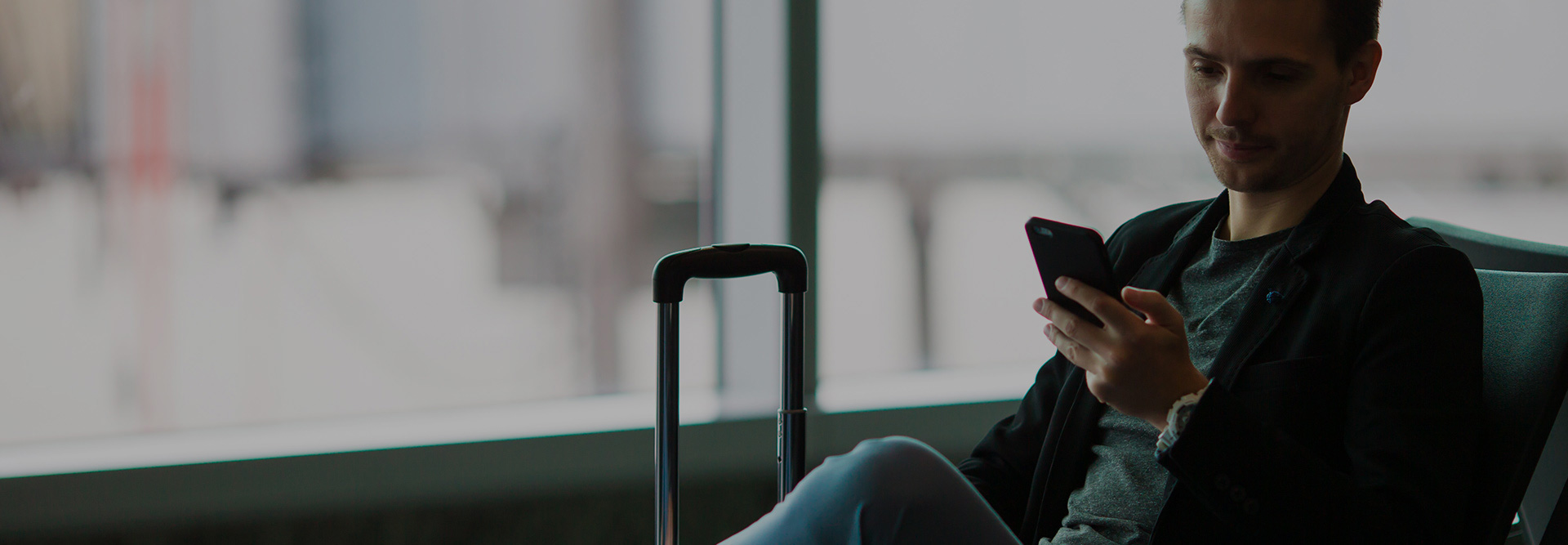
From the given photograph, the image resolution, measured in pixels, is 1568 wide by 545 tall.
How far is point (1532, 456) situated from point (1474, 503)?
80 mm

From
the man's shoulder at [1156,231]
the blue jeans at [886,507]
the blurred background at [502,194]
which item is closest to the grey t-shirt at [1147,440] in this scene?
the man's shoulder at [1156,231]

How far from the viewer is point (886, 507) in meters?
1.02

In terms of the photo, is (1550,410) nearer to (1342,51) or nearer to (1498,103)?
(1342,51)

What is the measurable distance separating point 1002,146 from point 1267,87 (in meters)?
1.30

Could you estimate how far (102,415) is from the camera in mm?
1986

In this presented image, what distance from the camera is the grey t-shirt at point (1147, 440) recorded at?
3.94 ft

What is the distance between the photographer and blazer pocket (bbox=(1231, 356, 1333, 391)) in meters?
1.10

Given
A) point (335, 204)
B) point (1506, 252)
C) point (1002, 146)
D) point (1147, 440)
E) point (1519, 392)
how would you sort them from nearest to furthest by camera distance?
point (1519, 392) → point (1147, 440) → point (1506, 252) → point (335, 204) → point (1002, 146)

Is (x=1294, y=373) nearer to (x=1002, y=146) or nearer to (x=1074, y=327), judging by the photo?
(x=1074, y=327)

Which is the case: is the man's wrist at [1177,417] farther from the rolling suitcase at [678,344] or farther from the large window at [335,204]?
the large window at [335,204]

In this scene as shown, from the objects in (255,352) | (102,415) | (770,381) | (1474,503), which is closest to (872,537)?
(1474,503)

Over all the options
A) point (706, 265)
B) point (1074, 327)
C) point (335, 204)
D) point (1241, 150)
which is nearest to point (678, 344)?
point (706, 265)

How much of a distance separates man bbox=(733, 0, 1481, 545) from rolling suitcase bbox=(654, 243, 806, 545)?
0.46ft

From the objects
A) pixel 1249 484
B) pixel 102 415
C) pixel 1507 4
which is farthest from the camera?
pixel 1507 4
